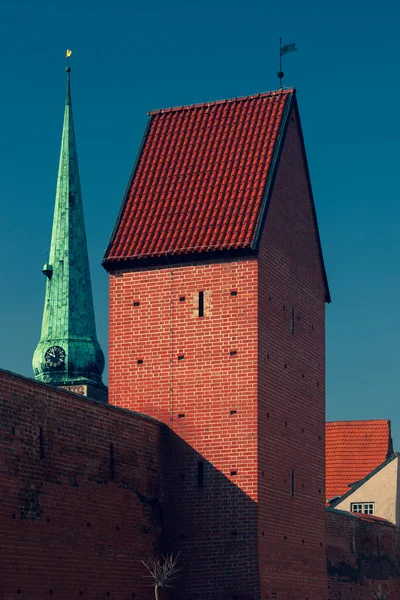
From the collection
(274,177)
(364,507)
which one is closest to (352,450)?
(364,507)

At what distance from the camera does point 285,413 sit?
37844 mm

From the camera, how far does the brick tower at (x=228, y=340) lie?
3591 centimetres

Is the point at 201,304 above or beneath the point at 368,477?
above

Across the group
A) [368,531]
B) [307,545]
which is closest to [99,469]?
[307,545]

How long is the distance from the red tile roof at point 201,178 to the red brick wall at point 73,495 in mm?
4808

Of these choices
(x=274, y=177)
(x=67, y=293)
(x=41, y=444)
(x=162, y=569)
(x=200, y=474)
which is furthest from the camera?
(x=67, y=293)

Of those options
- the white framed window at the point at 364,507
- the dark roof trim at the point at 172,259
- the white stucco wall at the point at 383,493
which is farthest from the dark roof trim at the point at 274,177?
the white framed window at the point at 364,507

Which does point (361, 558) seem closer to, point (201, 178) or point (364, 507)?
point (364, 507)

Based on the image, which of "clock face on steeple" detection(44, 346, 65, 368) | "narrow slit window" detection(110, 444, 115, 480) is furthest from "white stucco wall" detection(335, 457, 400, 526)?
"clock face on steeple" detection(44, 346, 65, 368)

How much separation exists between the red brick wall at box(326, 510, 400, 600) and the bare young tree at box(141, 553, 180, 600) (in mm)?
8872

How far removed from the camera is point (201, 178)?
38.9 meters

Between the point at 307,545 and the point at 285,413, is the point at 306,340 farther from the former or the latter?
the point at 307,545

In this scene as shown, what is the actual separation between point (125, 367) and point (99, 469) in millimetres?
4813

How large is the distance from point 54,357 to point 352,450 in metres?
22.7
